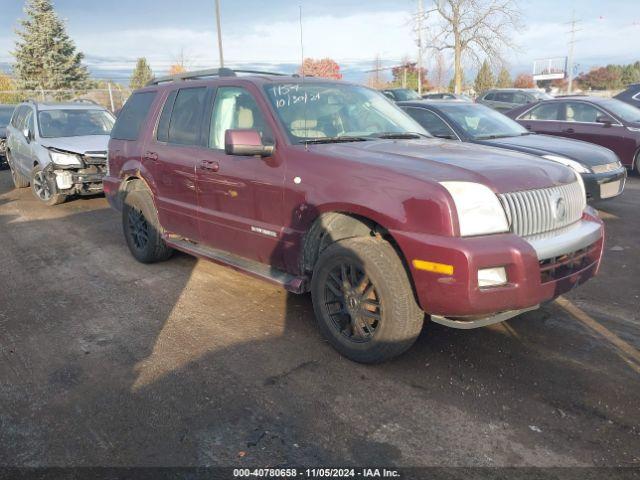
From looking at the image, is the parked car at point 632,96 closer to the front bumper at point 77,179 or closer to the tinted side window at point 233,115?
the tinted side window at point 233,115

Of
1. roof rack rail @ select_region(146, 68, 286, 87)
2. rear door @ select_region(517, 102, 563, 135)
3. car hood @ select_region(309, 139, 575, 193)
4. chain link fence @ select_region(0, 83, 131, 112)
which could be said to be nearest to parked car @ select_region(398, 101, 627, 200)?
rear door @ select_region(517, 102, 563, 135)

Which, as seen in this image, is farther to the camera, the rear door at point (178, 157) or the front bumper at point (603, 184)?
the front bumper at point (603, 184)

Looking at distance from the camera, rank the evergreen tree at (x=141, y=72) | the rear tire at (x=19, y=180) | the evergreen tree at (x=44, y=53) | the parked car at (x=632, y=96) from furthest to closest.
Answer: the evergreen tree at (x=141, y=72) → the evergreen tree at (x=44, y=53) → the parked car at (x=632, y=96) → the rear tire at (x=19, y=180)

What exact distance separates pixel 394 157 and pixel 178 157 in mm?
2238

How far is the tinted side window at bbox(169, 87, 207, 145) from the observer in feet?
15.6

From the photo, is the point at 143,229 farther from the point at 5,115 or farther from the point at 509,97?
the point at 509,97

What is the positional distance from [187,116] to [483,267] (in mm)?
3189

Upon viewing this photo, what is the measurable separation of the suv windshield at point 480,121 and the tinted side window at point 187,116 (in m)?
4.18

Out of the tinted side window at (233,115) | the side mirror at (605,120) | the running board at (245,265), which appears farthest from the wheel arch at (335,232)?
the side mirror at (605,120)

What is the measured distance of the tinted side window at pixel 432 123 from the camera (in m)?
7.79

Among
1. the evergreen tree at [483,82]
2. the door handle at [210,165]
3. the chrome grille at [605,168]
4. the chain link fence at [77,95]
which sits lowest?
the chrome grille at [605,168]

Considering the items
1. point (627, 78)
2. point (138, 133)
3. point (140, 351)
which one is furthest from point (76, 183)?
point (627, 78)

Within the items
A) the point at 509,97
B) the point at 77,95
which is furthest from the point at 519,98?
the point at 77,95

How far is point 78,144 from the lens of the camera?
9156 millimetres
